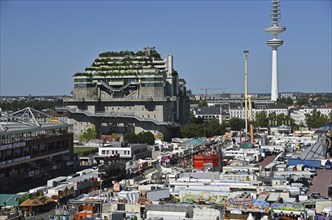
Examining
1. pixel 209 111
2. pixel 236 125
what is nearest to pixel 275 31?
pixel 209 111

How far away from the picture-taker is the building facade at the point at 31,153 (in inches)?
1000

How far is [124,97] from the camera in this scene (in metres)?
50.8

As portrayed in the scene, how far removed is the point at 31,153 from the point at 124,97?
23729 millimetres

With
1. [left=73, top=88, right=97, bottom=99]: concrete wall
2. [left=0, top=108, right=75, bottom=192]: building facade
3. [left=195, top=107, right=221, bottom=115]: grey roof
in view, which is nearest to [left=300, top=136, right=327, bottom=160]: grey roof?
[left=0, top=108, right=75, bottom=192]: building facade

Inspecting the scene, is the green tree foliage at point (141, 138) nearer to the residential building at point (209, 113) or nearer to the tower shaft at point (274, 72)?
the residential building at point (209, 113)

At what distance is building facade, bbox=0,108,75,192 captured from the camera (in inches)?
1000

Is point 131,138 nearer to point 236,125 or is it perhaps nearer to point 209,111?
point 236,125

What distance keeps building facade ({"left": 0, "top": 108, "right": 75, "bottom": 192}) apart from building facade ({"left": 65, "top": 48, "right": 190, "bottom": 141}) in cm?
1759

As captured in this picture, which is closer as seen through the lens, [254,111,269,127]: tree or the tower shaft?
[254,111,269,127]: tree

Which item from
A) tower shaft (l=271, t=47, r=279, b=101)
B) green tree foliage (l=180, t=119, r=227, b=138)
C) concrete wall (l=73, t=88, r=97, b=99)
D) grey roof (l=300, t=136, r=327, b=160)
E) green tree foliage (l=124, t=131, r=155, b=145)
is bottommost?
grey roof (l=300, t=136, r=327, b=160)

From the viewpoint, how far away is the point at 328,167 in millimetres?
33844

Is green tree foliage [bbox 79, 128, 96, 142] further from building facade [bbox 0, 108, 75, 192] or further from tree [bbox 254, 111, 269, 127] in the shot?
tree [bbox 254, 111, 269, 127]

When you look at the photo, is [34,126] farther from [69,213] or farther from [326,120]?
[326,120]

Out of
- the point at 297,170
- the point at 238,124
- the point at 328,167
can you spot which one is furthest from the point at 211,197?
the point at 238,124
